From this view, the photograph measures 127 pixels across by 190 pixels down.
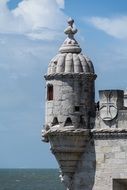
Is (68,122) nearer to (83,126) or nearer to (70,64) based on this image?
(83,126)

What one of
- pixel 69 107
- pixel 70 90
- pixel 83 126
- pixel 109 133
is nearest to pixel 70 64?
pixel 70 90

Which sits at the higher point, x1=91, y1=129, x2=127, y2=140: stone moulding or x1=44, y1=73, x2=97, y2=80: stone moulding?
x1=44, y1=73, x2=97, y2=80: stone moulding

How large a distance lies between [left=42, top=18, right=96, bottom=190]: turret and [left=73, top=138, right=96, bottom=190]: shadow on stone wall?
0.18 metres

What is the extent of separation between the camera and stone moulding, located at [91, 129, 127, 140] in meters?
30.4

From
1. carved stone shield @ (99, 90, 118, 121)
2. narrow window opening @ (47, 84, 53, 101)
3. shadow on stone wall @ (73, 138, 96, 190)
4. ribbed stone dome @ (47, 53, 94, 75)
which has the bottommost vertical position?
shadow on stone wall @ (73, 138, 96, 190)

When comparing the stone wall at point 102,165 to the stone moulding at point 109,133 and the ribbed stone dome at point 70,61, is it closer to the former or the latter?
the stone moulding at point 109,133

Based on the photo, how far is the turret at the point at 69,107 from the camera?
30859 millimetres

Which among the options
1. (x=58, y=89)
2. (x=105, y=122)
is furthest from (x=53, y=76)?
(x=105, y=122)

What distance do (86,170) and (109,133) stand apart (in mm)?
1668

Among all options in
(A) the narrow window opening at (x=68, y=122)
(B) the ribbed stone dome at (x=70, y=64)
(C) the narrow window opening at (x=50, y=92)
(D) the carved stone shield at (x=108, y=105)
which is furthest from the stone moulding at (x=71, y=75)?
(A) the narrow window opening at (x=68, y=122)

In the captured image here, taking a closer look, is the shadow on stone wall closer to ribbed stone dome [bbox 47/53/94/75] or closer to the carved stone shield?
the carved stone shield

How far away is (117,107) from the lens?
1206 inches

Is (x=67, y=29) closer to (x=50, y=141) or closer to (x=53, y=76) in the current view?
(x=53, y=76)

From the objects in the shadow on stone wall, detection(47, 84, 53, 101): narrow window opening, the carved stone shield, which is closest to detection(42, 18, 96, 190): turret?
detection(47, 84, 53, 101): narrow window opening
